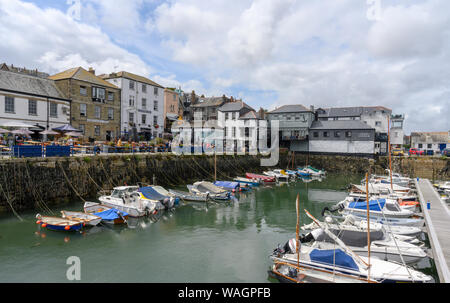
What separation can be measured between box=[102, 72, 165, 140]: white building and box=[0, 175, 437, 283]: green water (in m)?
27.0

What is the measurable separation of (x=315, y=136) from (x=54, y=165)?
53604 millimetres

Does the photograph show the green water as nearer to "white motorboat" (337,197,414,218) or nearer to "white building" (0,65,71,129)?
"white motorboat" (337,197,414,218)

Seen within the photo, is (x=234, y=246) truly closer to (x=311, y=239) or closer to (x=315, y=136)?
(x=311, y=239)

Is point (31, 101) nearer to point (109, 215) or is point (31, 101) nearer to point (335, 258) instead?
point (109, 215)

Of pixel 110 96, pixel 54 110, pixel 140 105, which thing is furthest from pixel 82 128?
pixel 140 105

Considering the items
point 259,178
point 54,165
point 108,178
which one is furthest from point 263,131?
point 54,165

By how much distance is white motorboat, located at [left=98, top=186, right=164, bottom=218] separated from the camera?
19.9 m

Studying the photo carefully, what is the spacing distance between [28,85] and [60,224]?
1079 inches

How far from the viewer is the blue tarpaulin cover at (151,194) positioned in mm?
22266

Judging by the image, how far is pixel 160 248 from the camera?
1461 centimetres

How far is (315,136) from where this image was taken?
61.6 meters

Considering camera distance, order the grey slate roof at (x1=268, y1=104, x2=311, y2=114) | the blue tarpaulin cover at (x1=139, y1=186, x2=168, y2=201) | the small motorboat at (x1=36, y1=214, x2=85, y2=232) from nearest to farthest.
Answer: the small motorboat at (x1=36, y1=214, x2=85, y2=232) → the blue tarpaulin cover at (x1=139, y1=186, x2=168, y2=201) → the grey slate roof at (x1=268, y1=104, x2=311, y2=114)

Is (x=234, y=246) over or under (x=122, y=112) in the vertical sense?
under

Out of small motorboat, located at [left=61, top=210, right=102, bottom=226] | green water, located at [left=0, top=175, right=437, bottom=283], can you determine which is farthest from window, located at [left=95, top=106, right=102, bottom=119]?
small motorboat, located at [left=61, top=210, right=102, bottom=226]
